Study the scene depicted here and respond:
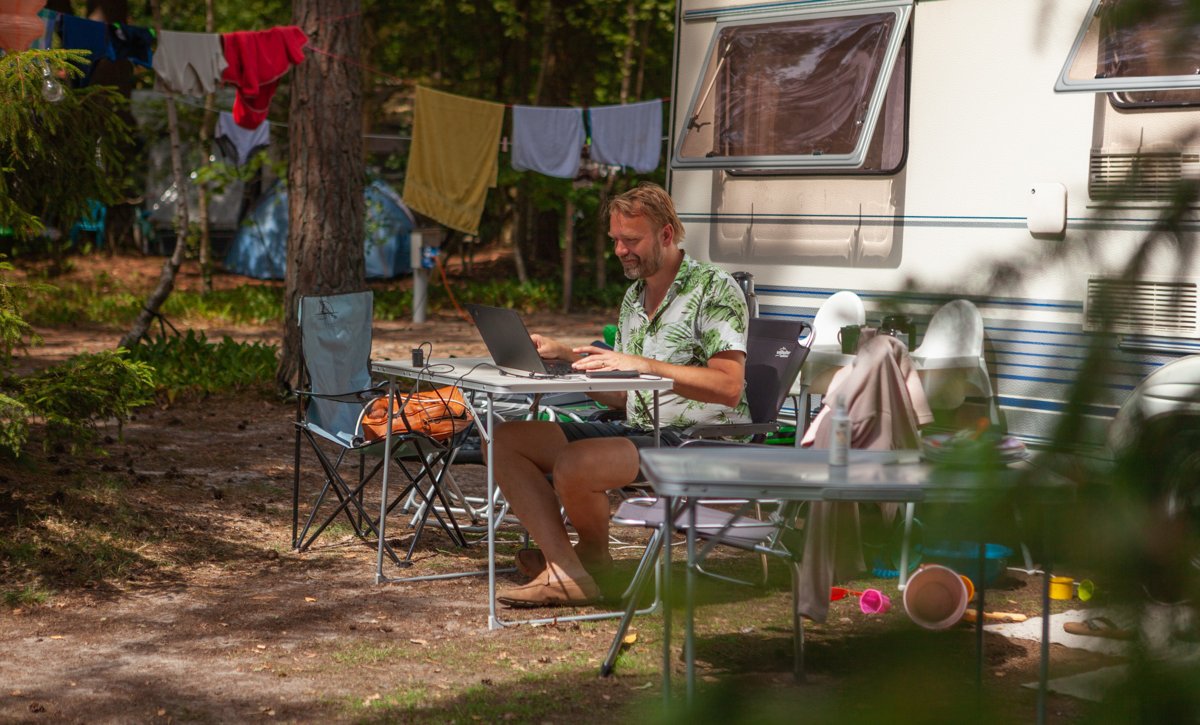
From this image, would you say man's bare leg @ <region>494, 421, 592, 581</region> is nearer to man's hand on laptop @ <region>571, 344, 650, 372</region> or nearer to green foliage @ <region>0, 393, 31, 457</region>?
man's hand on laptop @ <region>571, 344, 650, 372</region>

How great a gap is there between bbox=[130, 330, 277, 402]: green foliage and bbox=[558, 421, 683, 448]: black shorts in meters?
4.77

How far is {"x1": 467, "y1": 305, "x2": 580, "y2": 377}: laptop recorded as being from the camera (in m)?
4.35

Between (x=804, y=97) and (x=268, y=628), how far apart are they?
10.8 feet

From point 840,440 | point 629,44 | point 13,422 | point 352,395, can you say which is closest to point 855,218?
point 352,395

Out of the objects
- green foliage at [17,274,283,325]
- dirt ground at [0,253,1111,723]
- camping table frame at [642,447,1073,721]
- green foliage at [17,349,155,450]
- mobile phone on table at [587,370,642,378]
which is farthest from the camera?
green foliage at [17,274,283,325]

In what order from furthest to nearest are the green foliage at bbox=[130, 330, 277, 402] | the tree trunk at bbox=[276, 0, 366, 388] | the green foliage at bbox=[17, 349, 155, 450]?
1. the green foliage at bbox=[130, 330, 277, 402]
2. the tree trunk at bbox=[276, 0, 366, 388]
3. the green foliage at bbox=[17, 349, 155, 450]

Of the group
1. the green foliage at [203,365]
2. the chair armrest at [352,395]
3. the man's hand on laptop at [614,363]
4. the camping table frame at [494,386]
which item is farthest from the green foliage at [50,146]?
the green foliage at [203,365]

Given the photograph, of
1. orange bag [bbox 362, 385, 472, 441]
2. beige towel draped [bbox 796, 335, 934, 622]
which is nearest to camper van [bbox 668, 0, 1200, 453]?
beige towel draped [bbox 796, 335, 934, 622]

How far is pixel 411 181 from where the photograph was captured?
1205 centimetres

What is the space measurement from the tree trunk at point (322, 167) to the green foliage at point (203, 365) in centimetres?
68

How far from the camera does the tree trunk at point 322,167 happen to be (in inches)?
336

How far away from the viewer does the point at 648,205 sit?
4.46 meters

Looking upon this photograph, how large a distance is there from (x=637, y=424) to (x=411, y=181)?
25.9 ft

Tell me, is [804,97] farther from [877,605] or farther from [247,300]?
[247,300]
